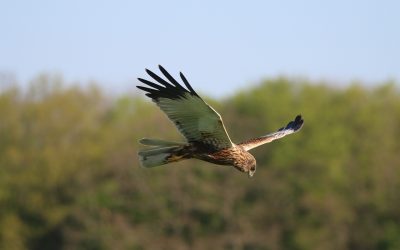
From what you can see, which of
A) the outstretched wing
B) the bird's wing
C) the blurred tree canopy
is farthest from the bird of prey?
the blurred tree canopy

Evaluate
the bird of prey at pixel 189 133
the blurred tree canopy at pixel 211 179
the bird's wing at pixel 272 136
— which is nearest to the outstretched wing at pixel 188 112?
the bird of prey at pixel 189 133

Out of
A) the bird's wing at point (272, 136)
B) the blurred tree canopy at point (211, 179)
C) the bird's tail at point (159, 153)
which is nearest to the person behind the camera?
the bird's tail at point (159, 153)

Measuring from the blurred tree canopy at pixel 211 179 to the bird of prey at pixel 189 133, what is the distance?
31.4 metres

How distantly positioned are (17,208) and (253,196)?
12.0 meters

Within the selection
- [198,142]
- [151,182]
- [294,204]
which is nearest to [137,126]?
[151,182]

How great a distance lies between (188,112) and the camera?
13375 mm

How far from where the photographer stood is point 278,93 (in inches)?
2151

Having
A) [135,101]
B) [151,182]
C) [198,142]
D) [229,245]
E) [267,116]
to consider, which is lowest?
[198,142]

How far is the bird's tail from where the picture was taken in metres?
13.8

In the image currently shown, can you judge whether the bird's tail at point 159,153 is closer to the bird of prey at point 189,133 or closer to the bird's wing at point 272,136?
the bird of prey at point 189,133

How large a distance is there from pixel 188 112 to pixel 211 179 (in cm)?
3278

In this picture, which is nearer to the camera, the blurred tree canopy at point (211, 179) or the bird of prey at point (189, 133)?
the bird of prey at point (189, 133)

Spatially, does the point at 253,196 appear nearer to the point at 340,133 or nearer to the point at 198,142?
the point at 340,133

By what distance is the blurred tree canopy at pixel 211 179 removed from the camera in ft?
155
